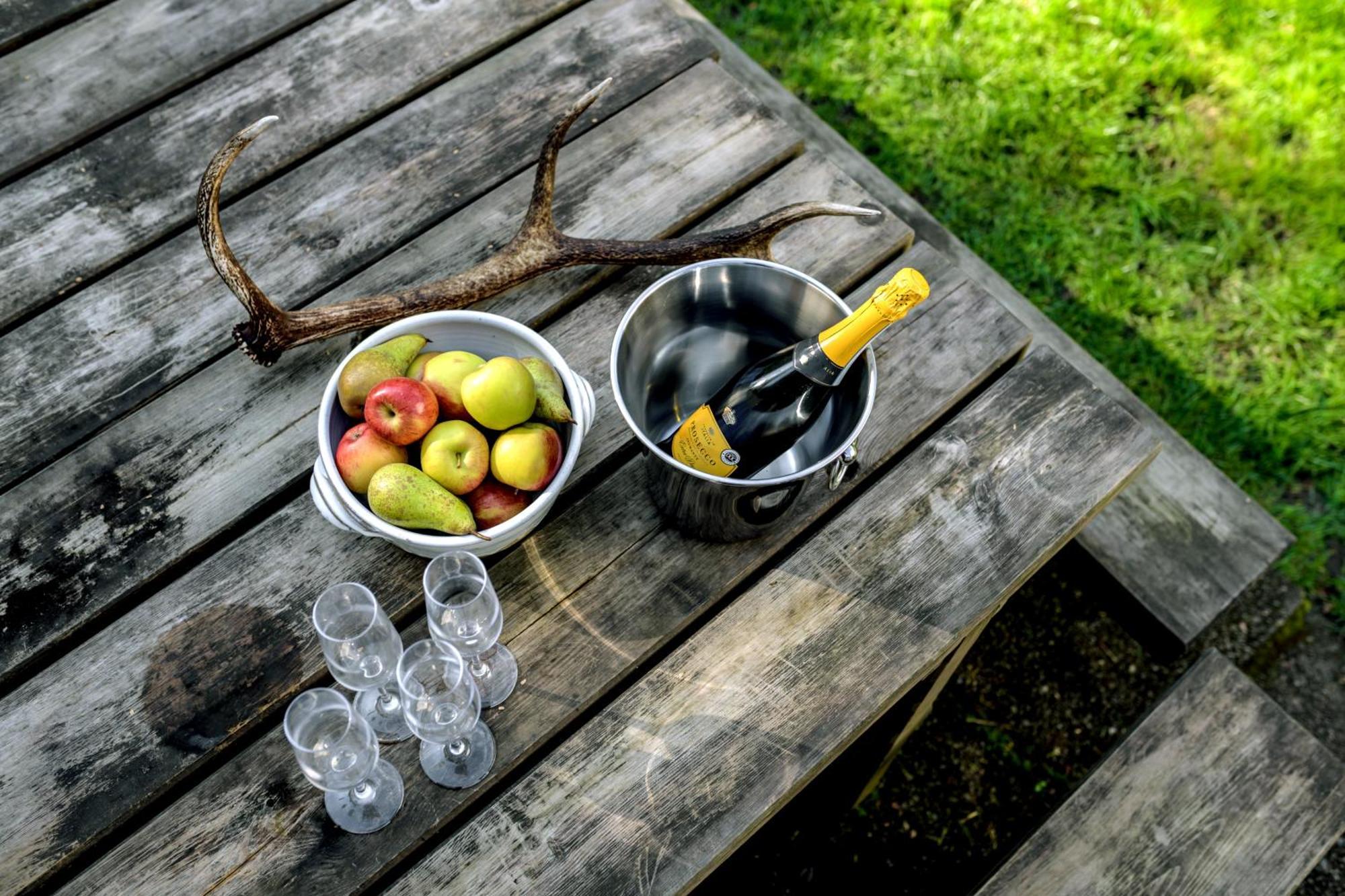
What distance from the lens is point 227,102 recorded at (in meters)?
1.63

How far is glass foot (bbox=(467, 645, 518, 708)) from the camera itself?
1.23 metres

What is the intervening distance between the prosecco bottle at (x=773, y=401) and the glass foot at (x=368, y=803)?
519 mm

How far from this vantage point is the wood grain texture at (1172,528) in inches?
71.5

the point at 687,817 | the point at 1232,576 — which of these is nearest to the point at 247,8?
the point at 687,817

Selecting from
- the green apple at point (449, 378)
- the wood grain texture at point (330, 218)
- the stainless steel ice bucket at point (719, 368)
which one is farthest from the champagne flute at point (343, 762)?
the wood grain texture at point (330, 218)

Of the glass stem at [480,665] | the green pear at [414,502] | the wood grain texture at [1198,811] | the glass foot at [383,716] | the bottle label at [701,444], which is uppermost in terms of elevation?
the green pear at [414,502]

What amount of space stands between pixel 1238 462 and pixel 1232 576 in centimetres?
63

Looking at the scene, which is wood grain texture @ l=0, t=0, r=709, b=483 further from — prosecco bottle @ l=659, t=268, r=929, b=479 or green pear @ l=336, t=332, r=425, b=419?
prosecco bottle @ l=659, t=268, r=929, b=479

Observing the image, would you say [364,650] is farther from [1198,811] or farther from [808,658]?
[1198,811]

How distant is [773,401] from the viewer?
1356 millimetres

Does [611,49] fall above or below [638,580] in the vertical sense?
above

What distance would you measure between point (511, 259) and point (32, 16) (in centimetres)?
97

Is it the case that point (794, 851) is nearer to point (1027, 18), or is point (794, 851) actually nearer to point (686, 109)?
point (686, 109)

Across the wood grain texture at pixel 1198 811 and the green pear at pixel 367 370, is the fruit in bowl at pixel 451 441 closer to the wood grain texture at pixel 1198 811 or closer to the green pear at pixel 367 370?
the green pear at pixel 367 370
